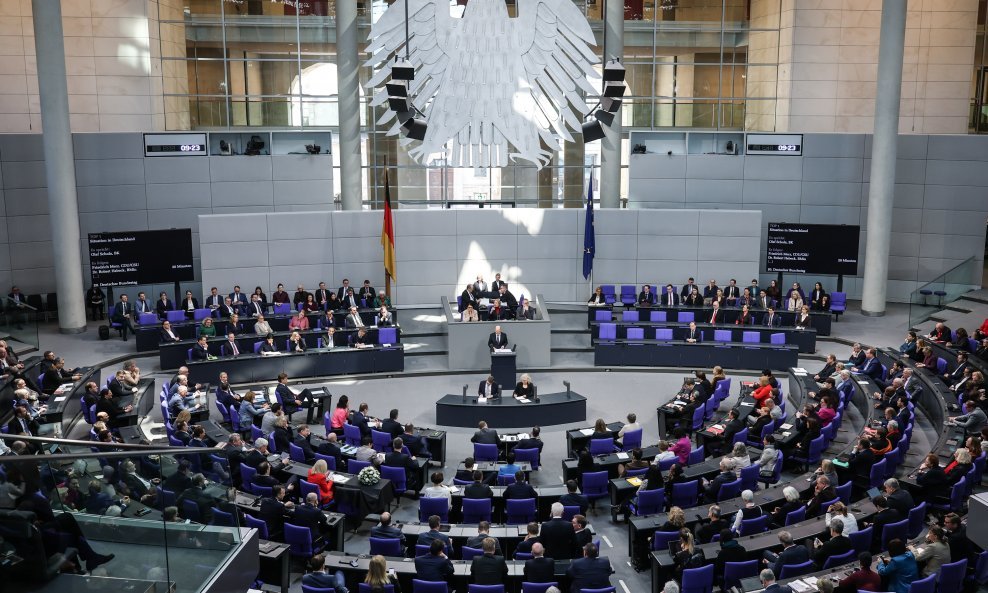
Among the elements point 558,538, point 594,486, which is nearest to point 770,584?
point 558,538

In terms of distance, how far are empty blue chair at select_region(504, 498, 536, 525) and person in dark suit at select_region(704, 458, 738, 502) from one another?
2.35 meters

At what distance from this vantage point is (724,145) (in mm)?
26312

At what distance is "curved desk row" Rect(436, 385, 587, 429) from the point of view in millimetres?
16156

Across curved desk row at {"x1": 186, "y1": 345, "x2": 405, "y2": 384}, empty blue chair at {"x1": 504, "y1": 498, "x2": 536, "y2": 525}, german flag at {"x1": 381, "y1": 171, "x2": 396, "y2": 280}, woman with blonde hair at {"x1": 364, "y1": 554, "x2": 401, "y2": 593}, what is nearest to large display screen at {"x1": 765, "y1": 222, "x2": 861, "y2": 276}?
german flag at {"x1": 381, "y1": 171, "x2": 396, "y2": 280}

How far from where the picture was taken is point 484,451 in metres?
13.8

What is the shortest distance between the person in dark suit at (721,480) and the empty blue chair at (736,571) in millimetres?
2145

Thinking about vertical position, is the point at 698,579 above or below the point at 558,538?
below

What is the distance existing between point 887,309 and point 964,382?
1013 centimetres

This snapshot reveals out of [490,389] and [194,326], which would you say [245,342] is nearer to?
[194,326]

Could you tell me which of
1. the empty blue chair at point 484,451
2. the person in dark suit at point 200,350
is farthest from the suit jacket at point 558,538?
the person in dark suit at point 200,350

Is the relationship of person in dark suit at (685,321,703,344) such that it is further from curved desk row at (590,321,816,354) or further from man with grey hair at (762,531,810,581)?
man with grey hair at (762,531,810,581)

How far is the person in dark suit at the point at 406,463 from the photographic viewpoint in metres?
13.0

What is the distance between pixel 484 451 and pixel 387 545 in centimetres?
350

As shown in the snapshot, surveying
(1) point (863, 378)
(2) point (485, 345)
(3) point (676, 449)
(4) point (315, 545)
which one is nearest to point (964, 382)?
(1) point (863, 378)
